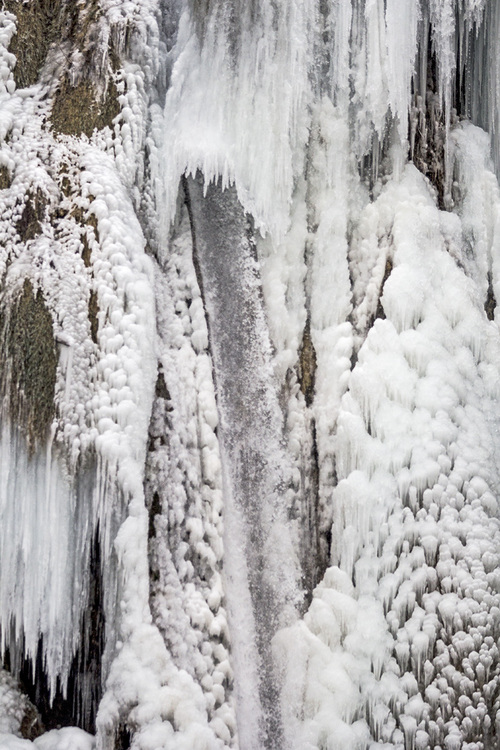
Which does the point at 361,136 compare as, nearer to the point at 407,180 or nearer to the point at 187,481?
the point at 407,180

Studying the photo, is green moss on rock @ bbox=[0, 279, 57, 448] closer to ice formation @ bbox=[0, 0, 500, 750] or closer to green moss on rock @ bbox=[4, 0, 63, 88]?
ice formation @ bbox=[0, 0, 500, 750]

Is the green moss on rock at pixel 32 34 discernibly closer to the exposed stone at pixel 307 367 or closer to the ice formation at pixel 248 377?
the ice formation at pixel 248 377

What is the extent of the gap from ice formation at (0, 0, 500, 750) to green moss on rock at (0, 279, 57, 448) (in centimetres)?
1

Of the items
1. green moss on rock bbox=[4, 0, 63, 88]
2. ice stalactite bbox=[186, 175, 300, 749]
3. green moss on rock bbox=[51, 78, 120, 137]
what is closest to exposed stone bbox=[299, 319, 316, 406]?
ice stalactite bbox=[186, 175, 300, 749]

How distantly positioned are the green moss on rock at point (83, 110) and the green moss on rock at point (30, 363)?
68 centimetres

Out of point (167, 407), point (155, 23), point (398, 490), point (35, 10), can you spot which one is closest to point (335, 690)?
point (398, 490)

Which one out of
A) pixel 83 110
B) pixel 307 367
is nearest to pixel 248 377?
pixel 307 367

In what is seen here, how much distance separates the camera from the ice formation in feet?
9.25

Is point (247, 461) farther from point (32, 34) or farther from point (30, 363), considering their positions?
point (32, 34)

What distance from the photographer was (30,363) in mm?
2891

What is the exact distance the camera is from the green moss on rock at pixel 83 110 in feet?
10.5

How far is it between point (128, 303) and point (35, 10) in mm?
1331

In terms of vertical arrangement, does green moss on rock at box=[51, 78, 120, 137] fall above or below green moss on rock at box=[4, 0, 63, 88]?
below

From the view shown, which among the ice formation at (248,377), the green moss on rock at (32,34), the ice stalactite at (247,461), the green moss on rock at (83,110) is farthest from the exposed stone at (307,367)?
the green moss on rock at (32,34)
